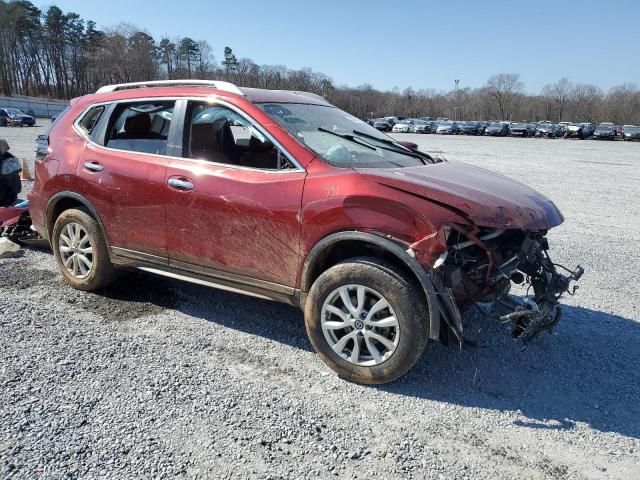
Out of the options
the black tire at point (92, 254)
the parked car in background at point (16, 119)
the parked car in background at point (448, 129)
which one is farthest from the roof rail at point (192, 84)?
the parked car in background at point (448, 129)

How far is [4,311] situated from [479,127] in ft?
191

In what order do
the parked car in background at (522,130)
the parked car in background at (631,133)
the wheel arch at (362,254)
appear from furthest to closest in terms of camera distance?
the parked car in background at (522,130)
the parked car in background at (631,133)
the wheel arch at (362,254)

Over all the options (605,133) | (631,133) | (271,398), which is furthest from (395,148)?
(605,133)

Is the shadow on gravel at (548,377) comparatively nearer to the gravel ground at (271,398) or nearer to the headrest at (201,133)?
the gravel ground at (271,398)

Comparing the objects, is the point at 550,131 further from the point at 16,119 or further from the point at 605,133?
the point at 16,119

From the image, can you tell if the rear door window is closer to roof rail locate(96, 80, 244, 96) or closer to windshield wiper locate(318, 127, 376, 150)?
roof rail locate(96, 80, 244, 96)

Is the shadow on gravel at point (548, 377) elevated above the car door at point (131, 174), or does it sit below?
below

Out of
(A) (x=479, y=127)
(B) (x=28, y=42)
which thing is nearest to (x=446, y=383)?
(A) (x=479, y=127)

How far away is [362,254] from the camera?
356 centimetres

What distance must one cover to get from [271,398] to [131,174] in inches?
89.0

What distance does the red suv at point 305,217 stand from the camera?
10.7 ft

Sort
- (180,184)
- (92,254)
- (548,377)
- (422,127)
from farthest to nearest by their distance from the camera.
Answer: (422,127) < (92,254) < (180,184) < (548,377)

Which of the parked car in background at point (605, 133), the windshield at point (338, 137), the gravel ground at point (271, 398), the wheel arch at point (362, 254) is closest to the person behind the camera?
the gravel ground at point (271, 398)

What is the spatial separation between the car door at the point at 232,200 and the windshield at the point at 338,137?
235 millimetres
